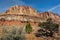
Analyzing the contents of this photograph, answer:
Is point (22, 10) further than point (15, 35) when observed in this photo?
Yes

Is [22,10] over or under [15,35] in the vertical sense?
over

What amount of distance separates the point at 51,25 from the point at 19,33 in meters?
19.0

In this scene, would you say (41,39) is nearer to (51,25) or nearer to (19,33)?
(51,25)

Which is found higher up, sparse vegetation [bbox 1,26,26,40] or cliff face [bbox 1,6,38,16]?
cliff face [bbox 1,6,38,16]

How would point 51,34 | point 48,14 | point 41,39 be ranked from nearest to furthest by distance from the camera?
point 41,39
point 51,34
point 48,14

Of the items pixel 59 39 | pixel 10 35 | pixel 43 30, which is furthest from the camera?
pixel 43 30

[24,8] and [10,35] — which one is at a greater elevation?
[24,8]

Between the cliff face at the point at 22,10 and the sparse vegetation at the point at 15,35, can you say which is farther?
the cliff face at the point at 22,10

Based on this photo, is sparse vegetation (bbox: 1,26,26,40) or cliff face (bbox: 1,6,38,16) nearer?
sparse vegetation (bbox: 1,26,26,40)

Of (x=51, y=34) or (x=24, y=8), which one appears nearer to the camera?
(x=51, y=34)

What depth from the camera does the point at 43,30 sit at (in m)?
42.7

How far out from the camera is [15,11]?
141000 millimetres

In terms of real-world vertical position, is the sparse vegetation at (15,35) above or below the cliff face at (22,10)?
below

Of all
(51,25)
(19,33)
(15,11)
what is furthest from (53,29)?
(15,11)
